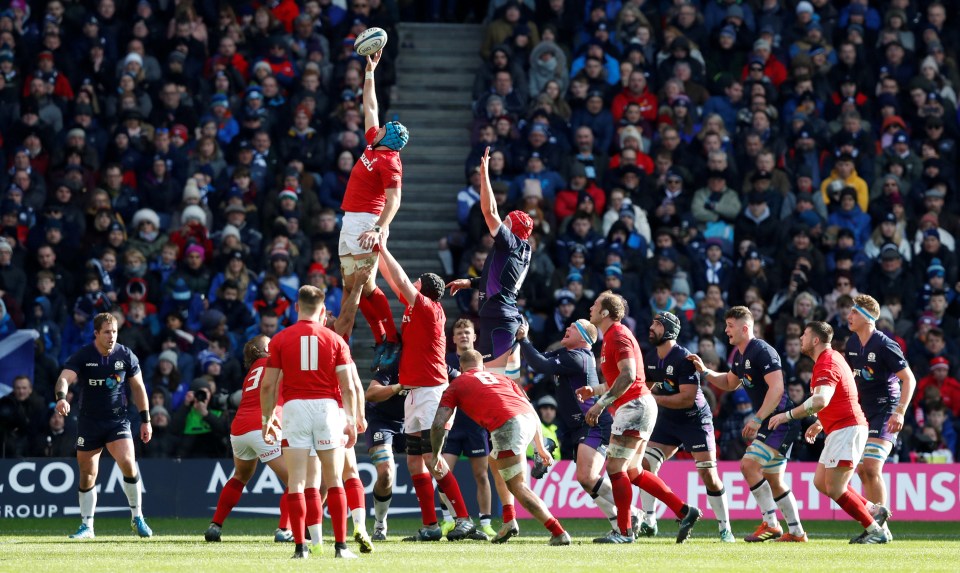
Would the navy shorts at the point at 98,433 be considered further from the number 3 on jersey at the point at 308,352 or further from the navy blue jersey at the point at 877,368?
the navy blue jersey at the point at 877,368

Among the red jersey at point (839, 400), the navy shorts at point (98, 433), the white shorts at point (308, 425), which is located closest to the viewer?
the white shorts at point (308, 425)

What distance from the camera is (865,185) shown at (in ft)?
84.8

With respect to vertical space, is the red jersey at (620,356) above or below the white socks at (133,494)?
above

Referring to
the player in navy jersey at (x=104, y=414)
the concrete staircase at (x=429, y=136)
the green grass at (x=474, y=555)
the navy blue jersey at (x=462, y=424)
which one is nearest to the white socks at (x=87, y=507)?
the player in navy jersey at (x=104, y=414)

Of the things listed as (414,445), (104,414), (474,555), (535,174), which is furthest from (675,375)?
(535,174)

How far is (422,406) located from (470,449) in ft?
3.91

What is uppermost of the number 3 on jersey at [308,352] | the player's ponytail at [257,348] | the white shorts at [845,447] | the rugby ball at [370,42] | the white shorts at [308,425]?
the rugby ball at [370,42]

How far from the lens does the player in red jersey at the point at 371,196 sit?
16141 mm


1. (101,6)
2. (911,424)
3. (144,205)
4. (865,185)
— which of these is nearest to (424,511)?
(911,424)

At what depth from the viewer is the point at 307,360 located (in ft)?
45.7

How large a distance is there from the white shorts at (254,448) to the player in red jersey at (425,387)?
1.47m

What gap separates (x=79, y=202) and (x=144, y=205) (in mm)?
956

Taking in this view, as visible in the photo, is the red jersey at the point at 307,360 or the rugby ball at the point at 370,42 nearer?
the red jersey at the point at 307,360

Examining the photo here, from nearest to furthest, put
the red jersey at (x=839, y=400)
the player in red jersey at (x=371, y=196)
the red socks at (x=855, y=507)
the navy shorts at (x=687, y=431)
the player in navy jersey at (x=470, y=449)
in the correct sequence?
1. the player in red jersey at (x=371, y=196)
2. the red socks at (x=855, y=507)
3. the red jersey at (x=839, y=400)
4. the player in navy jersey at (x=470, y=449)
5. the navy shorts at (x=687, y=431)
